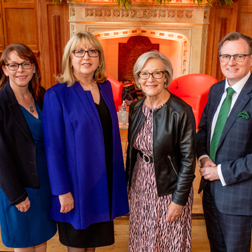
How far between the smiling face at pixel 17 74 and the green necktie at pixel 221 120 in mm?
1106

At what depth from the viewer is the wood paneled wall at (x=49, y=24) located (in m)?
5.27

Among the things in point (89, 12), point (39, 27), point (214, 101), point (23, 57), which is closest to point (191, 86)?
point (89, 12)

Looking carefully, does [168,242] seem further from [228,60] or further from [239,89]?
[228,60]

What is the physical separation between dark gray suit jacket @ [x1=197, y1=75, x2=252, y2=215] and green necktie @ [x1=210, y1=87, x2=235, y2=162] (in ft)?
0.18

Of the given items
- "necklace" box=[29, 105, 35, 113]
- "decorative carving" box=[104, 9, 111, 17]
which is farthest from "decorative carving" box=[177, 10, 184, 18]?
"necklace" box=[29, 105, 35, 113]

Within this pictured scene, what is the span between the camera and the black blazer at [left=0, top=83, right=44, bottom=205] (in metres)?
1.35

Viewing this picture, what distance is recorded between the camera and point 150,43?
20.5ft

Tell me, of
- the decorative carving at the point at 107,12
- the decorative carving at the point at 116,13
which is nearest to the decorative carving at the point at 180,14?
Result: the decorative carving at the point at 116,13

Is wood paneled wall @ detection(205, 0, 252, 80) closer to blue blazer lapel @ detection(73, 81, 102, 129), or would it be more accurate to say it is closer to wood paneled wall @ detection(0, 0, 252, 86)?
wood paneled wall @ detection(0, 0, 252, 86)

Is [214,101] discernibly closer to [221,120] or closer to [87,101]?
[221,120]

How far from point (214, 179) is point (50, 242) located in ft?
4.84

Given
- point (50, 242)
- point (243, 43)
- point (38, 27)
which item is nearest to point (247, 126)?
point (243, 43)

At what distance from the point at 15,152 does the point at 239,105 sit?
47.4 inches

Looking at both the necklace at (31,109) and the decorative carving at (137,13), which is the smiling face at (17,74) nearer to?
the necklace at (31,109)
